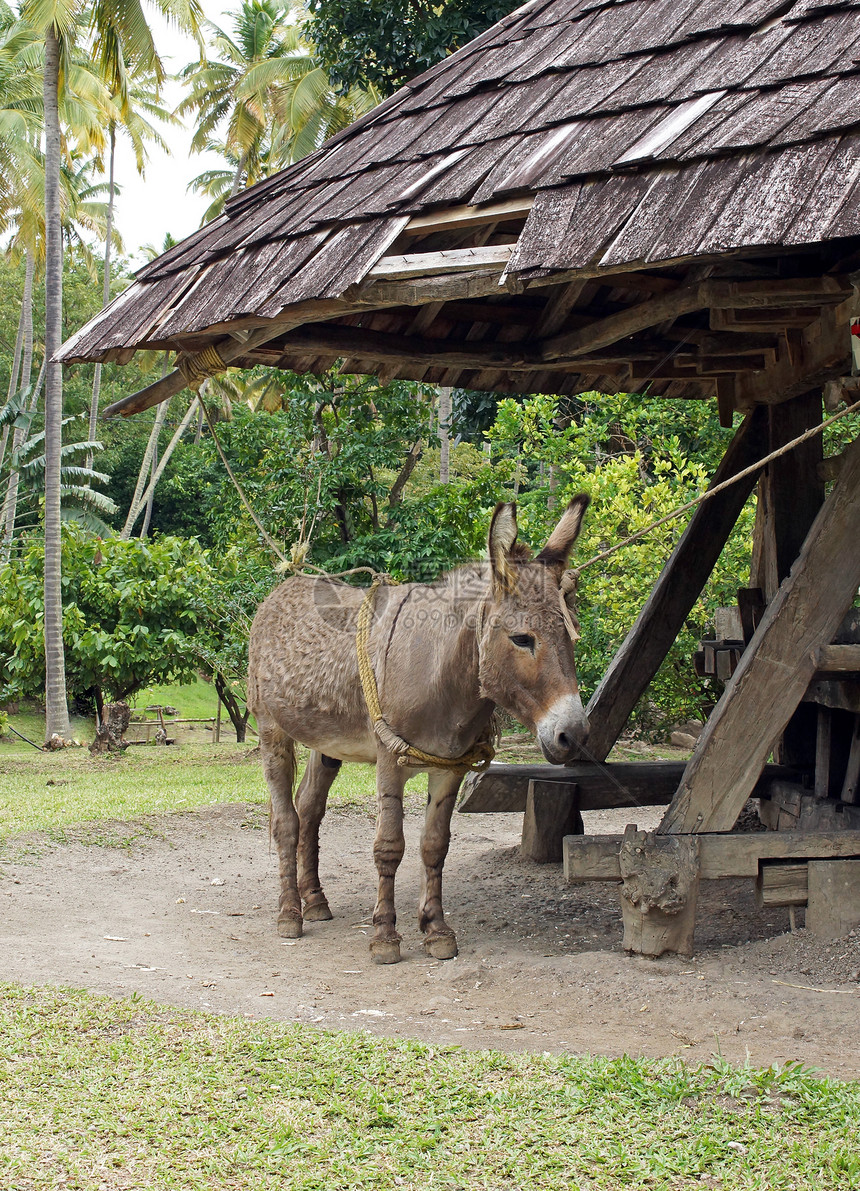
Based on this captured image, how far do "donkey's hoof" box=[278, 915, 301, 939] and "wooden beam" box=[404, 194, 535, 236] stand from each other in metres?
3.91

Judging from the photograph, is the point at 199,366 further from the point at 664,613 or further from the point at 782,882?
the point at 782,882

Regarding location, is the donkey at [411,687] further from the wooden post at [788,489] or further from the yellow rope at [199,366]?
the wooden post at [788,489]

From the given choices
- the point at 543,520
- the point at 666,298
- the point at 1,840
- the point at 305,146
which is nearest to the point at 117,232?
the point at 305,146

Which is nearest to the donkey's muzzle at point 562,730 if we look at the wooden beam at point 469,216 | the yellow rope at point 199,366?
the wooden beam at point 469,216

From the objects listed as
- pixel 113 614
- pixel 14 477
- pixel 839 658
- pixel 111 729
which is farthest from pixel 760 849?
pixel 14 477

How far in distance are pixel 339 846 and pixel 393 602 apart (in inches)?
151

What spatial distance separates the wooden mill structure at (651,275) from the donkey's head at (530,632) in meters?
0.91

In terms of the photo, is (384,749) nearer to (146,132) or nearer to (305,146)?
(305,146)

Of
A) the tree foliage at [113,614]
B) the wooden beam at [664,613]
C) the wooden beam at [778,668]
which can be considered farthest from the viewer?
the tree foliage at [113,614]

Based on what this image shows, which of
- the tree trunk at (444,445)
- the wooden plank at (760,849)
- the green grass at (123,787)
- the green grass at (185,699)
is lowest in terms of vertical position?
the green grass at (185,699)

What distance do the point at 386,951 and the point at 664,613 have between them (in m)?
3.20

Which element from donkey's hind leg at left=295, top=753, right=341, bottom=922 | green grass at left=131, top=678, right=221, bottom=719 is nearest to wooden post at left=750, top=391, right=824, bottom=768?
donkey's hind leg at left=295, top=753, right=341, bottom=922

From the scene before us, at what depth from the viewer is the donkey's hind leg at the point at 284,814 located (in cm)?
611

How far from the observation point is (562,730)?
176 inches
